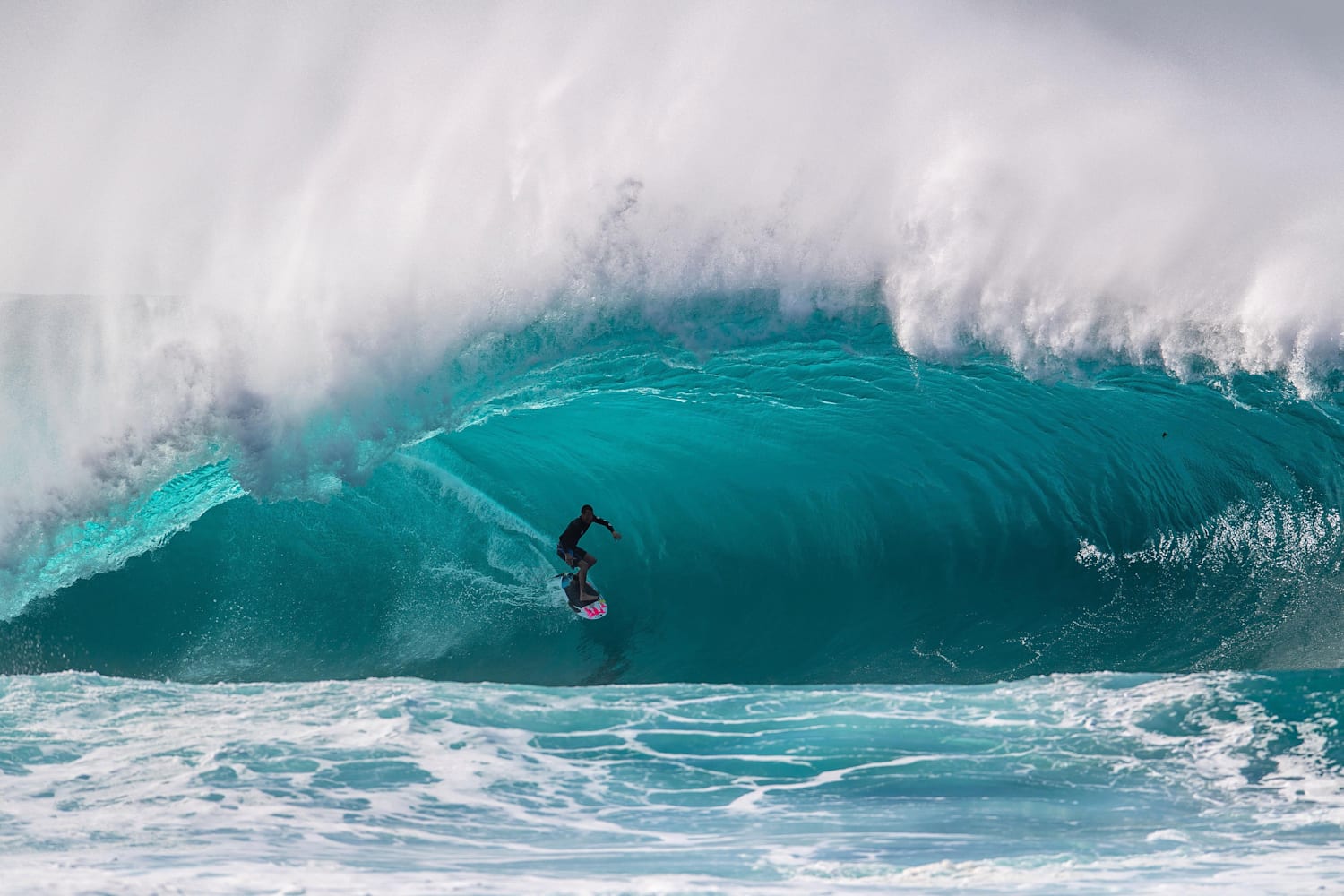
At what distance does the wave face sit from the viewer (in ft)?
27.5

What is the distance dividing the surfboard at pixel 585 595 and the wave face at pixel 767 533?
0.16 m

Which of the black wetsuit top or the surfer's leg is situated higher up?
the black wetsuit top

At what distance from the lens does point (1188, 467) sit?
903cm

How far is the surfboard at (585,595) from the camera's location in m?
8.39

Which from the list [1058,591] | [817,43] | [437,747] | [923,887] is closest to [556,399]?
[437,747]

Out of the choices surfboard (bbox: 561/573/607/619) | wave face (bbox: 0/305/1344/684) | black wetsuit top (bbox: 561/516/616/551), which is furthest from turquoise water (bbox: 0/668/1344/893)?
black wetsuit top (bbox: 561/516/616/551)

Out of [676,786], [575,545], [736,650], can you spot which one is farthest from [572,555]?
[676,786]

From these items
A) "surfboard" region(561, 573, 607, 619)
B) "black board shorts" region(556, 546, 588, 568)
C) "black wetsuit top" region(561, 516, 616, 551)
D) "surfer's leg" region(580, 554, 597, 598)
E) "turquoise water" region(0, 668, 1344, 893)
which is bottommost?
"turquoise water" region(0, 668, 1344, 893)

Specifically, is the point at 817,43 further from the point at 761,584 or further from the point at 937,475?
the point at 761,584

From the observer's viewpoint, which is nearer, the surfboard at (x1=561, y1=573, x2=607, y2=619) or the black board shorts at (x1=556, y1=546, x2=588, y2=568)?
the black board shorts at (x1=556, y1=546, x2=588, y2=568)

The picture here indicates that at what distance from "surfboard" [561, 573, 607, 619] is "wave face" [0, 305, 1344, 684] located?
0.16 metres

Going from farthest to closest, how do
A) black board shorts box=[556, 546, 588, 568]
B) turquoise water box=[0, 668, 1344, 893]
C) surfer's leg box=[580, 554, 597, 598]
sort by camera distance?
surfer's leg box=[580, 554, 597, 598], black board shorts box=[556, 546, 588, 568], turquoise water box=[0, 668, 1344, 893]

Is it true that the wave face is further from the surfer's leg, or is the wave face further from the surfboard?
the surfer's leg

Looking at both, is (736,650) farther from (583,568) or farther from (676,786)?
(676,786)
